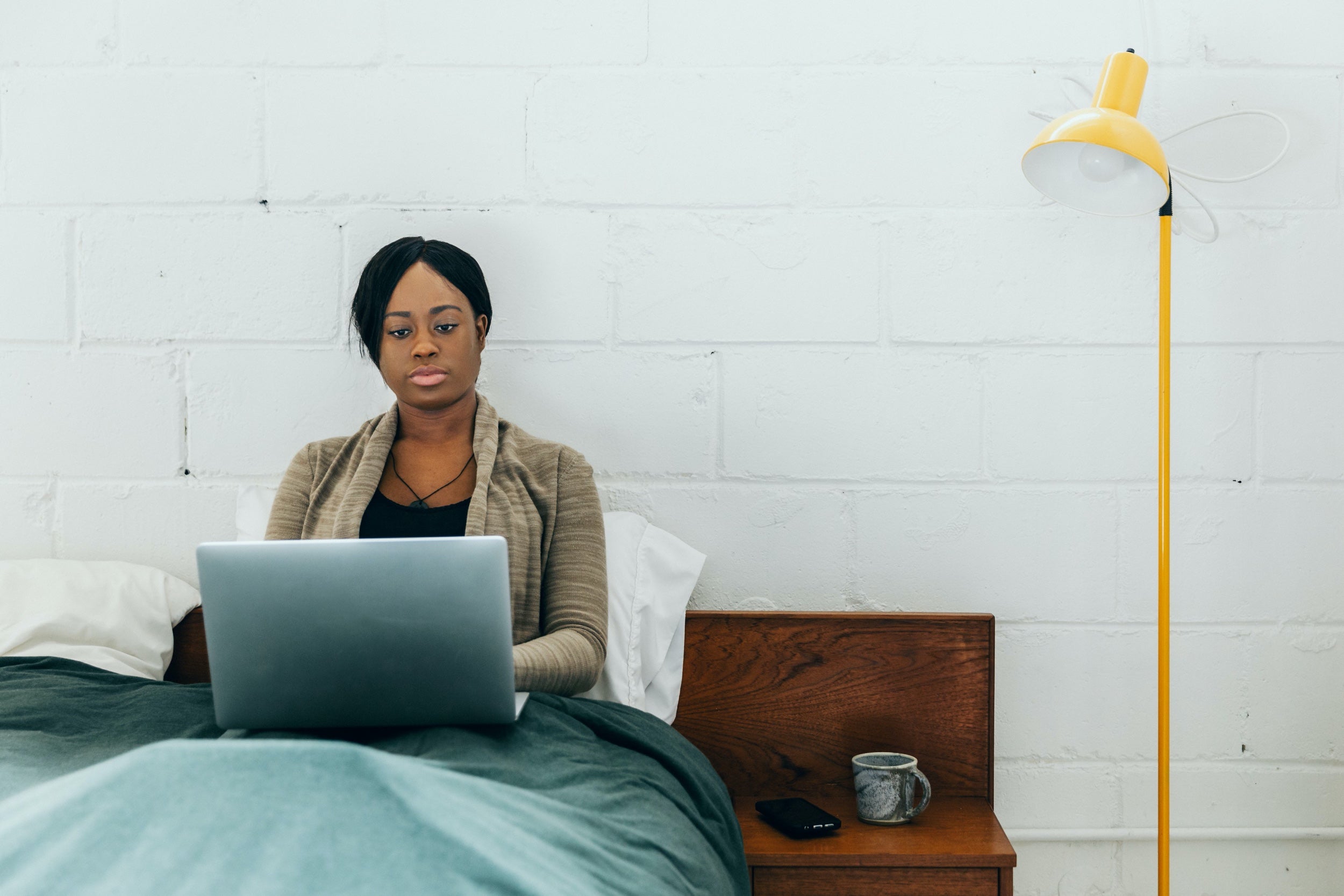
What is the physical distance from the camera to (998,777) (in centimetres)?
166

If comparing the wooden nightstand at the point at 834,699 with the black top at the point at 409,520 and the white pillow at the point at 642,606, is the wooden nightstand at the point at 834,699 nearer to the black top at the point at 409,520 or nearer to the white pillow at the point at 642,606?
the white pillow at the point at 642,606

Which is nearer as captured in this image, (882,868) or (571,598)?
(882,868)

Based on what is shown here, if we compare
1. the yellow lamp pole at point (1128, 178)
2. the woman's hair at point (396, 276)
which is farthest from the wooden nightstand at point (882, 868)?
the woman's hair at point (396, 276)

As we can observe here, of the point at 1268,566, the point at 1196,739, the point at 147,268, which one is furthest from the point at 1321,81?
the point at 147,268

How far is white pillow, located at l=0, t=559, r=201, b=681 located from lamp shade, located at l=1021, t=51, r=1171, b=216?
56.5 inches

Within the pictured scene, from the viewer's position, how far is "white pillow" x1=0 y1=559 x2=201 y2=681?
1.44 meters

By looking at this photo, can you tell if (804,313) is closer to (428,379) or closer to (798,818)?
(428,379)

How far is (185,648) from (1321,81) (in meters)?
2.06

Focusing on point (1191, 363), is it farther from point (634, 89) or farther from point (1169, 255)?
point (634, 89)

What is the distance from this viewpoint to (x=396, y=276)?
1533mm

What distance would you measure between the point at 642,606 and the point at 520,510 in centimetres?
23

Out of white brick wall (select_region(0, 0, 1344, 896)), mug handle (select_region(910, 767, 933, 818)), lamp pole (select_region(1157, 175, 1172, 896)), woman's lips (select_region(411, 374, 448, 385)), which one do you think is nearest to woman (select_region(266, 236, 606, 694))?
woman's lips (select_region(411, 374, 448, 385))

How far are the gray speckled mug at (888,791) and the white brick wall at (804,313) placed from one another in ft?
1.11

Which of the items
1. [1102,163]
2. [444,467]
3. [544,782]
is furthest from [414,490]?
[1102,163]
